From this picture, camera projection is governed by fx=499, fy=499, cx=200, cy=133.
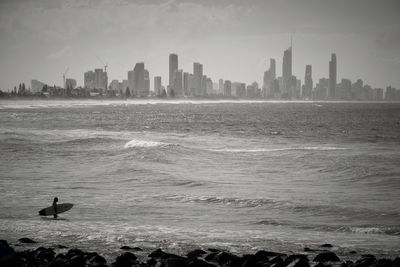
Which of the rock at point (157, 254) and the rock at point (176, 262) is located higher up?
the rock at point (176, 262)

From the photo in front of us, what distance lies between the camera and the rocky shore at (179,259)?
1194 cm

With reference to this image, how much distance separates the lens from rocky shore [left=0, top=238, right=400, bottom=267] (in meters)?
11.9

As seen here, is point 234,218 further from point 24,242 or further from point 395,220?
point 24,242

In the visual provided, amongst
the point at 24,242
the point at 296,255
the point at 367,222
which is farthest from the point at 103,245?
the point at 367,222

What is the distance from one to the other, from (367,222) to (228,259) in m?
8.22

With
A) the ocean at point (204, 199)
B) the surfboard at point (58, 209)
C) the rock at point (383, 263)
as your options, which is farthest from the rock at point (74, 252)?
the rock at point (383, 263)

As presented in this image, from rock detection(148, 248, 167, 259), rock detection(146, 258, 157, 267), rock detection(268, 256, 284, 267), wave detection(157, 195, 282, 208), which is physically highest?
rock detection(268, 256, 284, 267)

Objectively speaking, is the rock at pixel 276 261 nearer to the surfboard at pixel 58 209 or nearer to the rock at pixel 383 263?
the rock at pixel 383 263

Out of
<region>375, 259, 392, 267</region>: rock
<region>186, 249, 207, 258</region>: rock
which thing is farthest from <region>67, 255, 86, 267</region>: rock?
<region>375, 259, 392, 267</region>: rock

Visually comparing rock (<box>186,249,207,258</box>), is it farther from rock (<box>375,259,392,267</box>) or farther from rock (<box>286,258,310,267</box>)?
rock (<box>375,259,392,267</box>)

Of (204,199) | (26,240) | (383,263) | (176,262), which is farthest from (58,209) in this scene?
(383,263)

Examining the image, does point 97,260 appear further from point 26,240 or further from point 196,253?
point 26,240

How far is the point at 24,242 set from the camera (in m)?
15.1

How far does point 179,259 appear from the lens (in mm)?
12141
